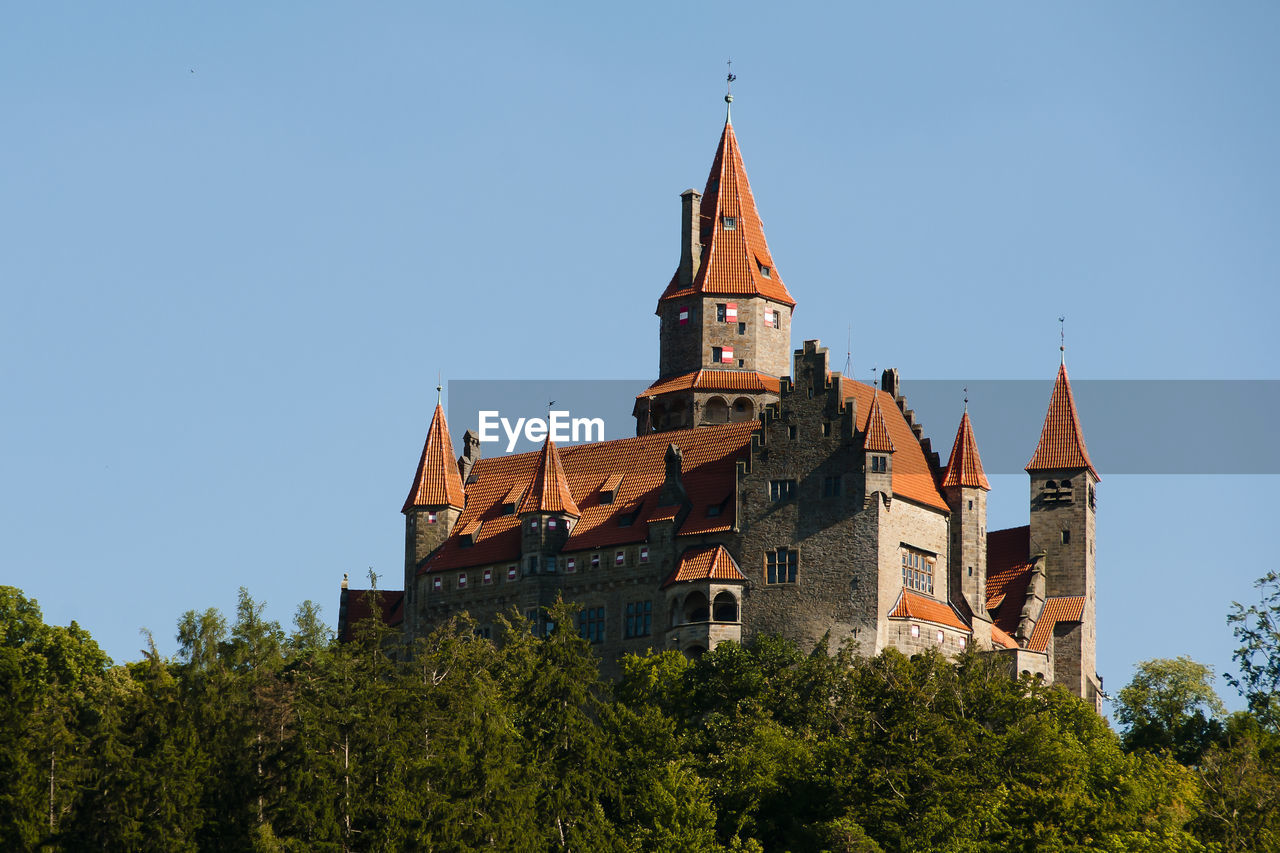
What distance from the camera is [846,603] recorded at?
12062 cm

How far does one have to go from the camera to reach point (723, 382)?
136625 mm

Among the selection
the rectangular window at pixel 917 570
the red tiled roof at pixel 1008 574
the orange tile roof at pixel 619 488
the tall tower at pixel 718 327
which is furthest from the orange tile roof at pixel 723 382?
the rectangular window at pixel 917 570

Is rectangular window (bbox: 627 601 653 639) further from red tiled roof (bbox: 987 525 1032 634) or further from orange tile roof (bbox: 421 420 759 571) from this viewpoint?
red tiled roof (bbox: 987 525 1032 634)

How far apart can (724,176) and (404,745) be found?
2207 inches

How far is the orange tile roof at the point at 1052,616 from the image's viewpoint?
128m

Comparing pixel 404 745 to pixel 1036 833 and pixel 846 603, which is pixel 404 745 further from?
pixel 846 603

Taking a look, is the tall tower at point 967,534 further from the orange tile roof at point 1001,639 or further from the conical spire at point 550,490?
the conical spire at point 550,490

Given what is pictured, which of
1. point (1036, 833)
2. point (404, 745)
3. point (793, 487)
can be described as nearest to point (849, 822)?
point (1036, 833)

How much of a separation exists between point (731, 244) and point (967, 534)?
22289mm

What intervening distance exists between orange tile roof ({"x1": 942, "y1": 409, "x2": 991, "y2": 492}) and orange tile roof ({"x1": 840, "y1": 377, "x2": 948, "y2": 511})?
3.34 feet

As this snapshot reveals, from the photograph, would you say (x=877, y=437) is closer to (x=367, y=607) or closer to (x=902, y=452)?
(x=902, y=452)

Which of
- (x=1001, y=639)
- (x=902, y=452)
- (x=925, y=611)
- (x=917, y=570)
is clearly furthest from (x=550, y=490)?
(x=1001, y=639)

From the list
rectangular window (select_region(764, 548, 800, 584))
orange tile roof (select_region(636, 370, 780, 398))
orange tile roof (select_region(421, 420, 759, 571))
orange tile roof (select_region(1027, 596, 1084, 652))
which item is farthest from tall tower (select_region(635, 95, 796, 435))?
orange tile roof (select_region(1027, 596, 1084, 652))

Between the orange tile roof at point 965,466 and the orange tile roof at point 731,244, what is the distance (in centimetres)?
1452
